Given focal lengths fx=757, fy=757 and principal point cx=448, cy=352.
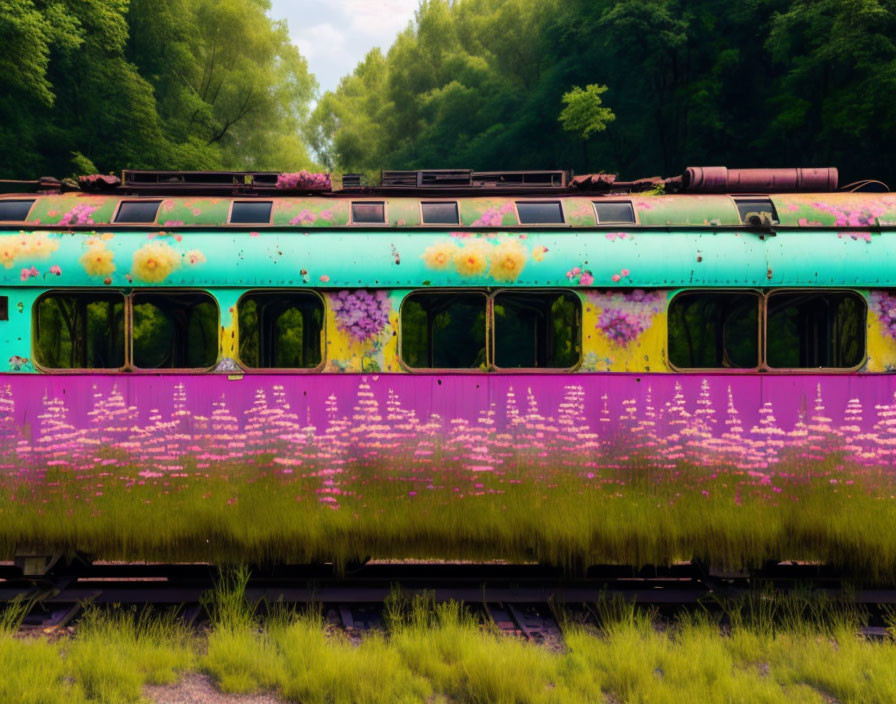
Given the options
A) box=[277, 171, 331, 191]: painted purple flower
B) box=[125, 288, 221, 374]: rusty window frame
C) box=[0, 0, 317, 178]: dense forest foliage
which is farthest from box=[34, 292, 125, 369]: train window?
box=[0, 0, 317, 178]: dense forest foliage

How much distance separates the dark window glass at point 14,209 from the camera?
21.4ft

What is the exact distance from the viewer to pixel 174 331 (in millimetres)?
6777

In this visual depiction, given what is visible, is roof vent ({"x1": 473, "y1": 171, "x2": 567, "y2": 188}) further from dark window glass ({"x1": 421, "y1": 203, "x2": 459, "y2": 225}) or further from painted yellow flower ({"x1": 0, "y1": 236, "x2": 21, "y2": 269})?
painted yellow flower ({"x1": 0, "y1": 236, "x2": 21, "y2": 269})

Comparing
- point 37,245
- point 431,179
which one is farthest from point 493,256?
point 37,245

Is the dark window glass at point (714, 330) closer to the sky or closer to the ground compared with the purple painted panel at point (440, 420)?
closer to the sky

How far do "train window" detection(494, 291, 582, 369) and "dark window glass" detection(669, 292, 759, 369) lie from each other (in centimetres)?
84

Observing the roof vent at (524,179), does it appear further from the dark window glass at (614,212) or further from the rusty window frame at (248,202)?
the rusty window frame at (248,202)

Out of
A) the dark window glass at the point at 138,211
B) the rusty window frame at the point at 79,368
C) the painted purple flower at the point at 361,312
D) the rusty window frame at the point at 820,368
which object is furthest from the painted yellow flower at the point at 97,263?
the rusty window frame at the point at 820,368

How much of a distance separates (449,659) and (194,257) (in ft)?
12.4

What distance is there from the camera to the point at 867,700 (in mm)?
4777

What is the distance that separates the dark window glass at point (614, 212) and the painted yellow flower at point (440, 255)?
1.32m

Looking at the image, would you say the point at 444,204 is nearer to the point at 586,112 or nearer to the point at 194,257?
the point at 194,257

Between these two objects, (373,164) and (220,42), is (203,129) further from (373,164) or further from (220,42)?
(373,164)

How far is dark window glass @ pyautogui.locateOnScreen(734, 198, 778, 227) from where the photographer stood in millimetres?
6441
